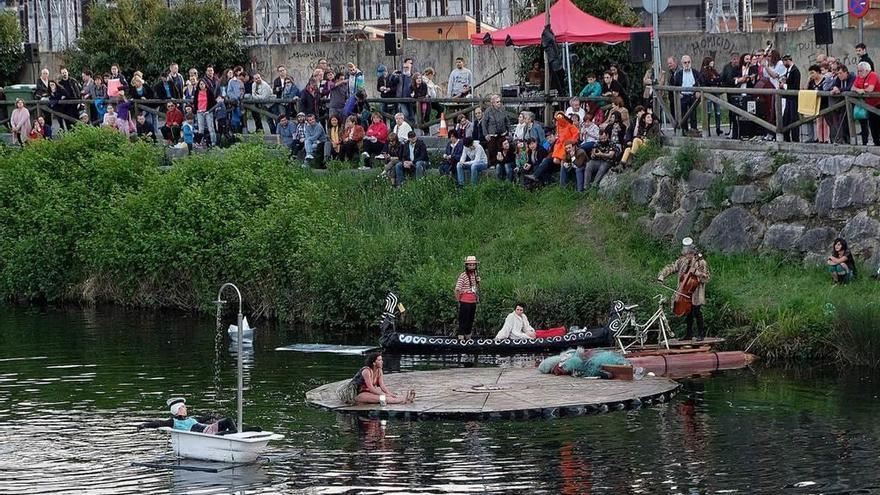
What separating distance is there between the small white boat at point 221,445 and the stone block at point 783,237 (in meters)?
13.4

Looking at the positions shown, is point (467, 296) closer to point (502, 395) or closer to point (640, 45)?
point (502, 395)

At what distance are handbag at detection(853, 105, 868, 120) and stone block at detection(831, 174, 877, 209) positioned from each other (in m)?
1.13

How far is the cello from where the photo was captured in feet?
102

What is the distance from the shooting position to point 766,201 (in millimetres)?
34562

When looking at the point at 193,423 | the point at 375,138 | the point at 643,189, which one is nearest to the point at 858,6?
the point at 643,189

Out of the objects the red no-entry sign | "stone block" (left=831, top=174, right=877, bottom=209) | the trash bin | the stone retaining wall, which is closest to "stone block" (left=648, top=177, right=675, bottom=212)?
the stone retaining wall

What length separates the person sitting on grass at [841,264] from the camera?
31.9 meters

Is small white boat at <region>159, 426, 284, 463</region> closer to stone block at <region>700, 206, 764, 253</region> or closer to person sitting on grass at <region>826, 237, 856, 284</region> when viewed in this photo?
person sitting on grass at <region>826, 237, 856, 284</region>

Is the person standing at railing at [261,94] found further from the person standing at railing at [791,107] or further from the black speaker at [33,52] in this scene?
the person standing at railing at [791,107]

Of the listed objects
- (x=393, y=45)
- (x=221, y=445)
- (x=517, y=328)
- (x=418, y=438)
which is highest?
(x=393, y=45)

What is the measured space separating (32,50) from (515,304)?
23020 mm

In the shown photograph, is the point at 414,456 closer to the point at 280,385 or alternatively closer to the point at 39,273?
the point at 280,385

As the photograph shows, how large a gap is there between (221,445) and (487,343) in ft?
29.8

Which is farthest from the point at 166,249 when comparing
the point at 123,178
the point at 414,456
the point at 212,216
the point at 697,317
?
the point at 414,456
